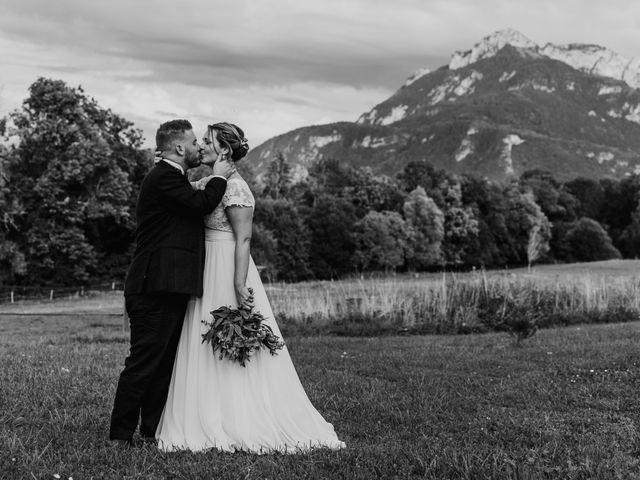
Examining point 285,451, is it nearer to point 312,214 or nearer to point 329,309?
point 329,309

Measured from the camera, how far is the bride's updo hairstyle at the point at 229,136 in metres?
5.68

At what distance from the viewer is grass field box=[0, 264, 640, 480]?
4812 millimetres

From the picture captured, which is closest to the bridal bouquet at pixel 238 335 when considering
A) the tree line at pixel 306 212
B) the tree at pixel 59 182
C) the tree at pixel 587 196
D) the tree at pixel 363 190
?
the tree line at pixel 306 212

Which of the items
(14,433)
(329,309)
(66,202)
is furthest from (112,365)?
(66,202)

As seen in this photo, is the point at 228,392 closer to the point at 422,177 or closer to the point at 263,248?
the point at 263,248

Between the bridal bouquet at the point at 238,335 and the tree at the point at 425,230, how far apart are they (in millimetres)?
65404

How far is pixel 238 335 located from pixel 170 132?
177 centimetres

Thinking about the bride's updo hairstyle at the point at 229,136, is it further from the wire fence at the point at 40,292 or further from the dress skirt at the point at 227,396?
the wire fence at the point at 40,292

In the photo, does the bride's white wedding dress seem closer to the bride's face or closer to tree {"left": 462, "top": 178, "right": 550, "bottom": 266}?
the bride's face

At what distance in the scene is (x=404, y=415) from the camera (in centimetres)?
664

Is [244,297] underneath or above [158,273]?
underneath

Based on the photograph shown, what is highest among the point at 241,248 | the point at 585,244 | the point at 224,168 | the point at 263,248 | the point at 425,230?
the point at 425,230

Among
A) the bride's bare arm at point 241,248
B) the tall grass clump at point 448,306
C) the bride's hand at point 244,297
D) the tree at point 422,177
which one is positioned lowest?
the tall grass clump at point 448,306

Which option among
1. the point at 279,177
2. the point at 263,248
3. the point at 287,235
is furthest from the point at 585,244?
the point at 263,248
